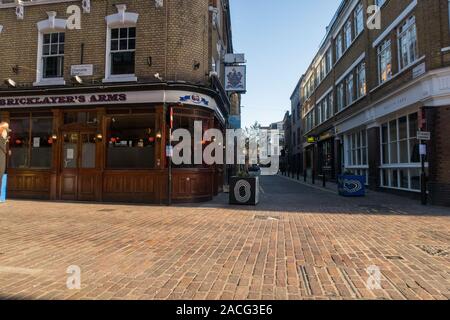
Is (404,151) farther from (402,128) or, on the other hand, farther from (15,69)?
(15,69)

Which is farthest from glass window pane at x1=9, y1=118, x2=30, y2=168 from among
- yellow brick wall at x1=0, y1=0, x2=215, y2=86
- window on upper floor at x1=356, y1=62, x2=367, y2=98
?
window on upper floor at x1=356, y1=62, x2=367, y2=98

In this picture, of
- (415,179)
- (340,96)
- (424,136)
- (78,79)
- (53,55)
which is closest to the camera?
(424,136)

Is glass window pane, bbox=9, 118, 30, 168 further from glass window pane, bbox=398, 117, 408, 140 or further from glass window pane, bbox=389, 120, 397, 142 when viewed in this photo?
glass window pane, bbox=389, 120, 397, 142

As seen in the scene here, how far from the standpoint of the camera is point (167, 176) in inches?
480

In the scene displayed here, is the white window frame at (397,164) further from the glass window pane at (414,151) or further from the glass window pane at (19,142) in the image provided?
the glass window pane at (19,142)

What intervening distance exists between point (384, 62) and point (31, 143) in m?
16.8

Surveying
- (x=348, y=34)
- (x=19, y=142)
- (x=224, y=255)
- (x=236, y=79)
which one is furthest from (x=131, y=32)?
(x=348, y=34)

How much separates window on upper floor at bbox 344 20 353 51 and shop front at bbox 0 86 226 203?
13.2m

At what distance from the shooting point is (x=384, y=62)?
1683cm

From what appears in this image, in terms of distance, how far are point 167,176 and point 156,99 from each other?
2869 millimetres

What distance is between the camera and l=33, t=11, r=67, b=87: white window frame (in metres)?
13.7

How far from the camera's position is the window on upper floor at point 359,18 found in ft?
63.9

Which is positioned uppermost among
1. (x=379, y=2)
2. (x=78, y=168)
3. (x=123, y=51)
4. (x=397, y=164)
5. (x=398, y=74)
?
(x=379, y=2)
